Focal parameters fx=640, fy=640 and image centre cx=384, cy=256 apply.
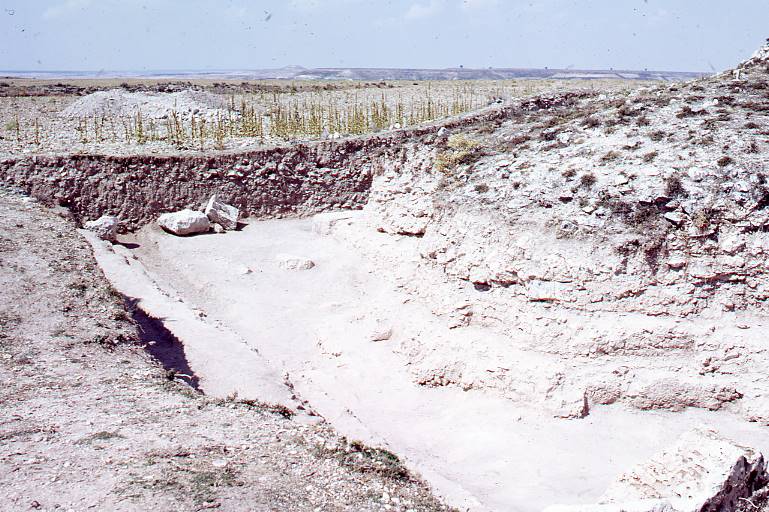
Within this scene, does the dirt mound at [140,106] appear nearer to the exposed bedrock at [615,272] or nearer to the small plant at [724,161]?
the exposed bedrock at [615,272]

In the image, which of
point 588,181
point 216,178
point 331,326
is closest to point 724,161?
point 588,181

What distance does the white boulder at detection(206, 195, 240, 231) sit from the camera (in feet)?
66.0

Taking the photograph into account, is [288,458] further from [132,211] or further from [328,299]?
[132,211]

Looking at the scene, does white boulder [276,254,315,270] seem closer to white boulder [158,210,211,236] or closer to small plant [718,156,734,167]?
white boulder [158,210,211,236]

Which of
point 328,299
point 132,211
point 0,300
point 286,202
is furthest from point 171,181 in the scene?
point 0,300

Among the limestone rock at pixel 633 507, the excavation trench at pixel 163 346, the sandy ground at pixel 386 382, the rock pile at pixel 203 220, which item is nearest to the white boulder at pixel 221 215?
the rock pile at pixel 203 220

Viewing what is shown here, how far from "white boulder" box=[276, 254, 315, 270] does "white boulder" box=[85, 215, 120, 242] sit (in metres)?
5.48

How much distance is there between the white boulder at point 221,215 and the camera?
20.1 meters

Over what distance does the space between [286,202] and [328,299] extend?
23.4 ft

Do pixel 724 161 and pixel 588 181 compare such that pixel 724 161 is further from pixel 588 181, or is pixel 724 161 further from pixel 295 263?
pixel 295 263

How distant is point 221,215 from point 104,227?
340 centimetres

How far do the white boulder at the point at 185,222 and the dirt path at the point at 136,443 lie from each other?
9135 millimetres

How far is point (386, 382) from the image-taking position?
11.7m

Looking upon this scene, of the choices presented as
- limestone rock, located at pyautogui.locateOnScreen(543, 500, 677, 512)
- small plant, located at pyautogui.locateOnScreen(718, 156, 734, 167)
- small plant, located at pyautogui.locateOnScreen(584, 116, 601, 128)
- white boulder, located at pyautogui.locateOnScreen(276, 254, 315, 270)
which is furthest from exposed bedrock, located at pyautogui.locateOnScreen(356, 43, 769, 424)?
white boulder, located at pyautogui.locateOnScreen(276, 254, 315, 270)
